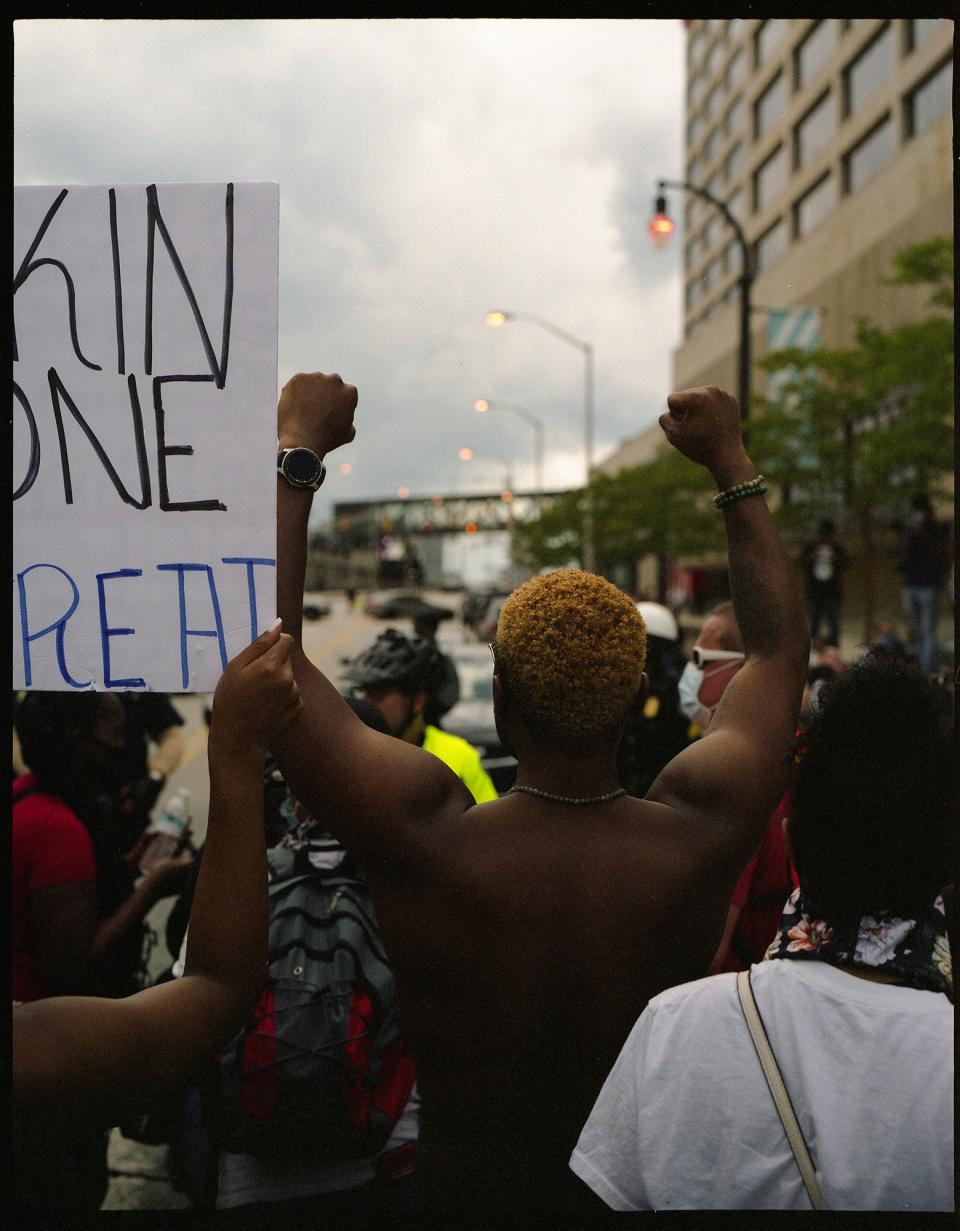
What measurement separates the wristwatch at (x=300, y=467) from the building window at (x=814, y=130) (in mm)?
37056

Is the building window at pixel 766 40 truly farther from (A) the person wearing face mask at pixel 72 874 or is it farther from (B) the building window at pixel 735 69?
(A) the person wearing face mask at pixel 72 874

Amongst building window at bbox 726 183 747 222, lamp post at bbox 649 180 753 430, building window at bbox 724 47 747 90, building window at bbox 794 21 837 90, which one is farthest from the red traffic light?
building window at bbox 724 47 747 90

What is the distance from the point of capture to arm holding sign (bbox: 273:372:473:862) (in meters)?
1.63

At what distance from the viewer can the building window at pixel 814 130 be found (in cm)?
3422

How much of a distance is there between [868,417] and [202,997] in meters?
20.9

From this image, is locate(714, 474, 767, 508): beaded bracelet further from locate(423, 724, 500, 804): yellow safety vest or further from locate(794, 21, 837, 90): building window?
locate(794, 21, 837, 90): building window

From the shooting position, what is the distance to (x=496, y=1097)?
172 centimetres

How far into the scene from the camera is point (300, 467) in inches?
67.1

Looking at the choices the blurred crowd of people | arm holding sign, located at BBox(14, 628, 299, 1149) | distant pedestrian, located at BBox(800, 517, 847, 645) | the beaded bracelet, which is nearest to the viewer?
arm holding sign, located at BBox(14, 628, 299, 1149)

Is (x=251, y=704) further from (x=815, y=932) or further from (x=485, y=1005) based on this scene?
(x=815, y=932)

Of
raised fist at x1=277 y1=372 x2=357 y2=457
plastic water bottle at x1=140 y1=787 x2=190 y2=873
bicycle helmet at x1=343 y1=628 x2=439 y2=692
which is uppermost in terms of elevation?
raised fist at x1=277 y1=372 x2=357 y2=457

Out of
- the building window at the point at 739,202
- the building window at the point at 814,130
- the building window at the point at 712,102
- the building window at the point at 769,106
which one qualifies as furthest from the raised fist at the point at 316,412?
the building window at the point at 712,102

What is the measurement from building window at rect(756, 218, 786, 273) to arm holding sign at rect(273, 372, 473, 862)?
4139cm

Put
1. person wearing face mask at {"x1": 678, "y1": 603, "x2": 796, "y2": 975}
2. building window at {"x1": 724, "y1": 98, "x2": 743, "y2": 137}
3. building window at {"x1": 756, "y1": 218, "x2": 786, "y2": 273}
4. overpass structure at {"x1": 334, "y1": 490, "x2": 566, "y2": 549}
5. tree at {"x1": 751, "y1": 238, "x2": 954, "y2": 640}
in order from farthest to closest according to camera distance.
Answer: overpass structure at {"x1": 334, "y1": 490, "x2": 566, "y2": 549} < building window at {"x1": 724, "y1": 98, "x2": 743, "y2": 137} < building window at {"x1": 756, "y1": 218, "x2": 786, "y2": 273} < tree at {"x1": 751, "y1": 238, "x2": 954, "y2": 640} < person wearing face mask at {"x1": 678, "y1": 603, "x2": 796, "y2": 975}
